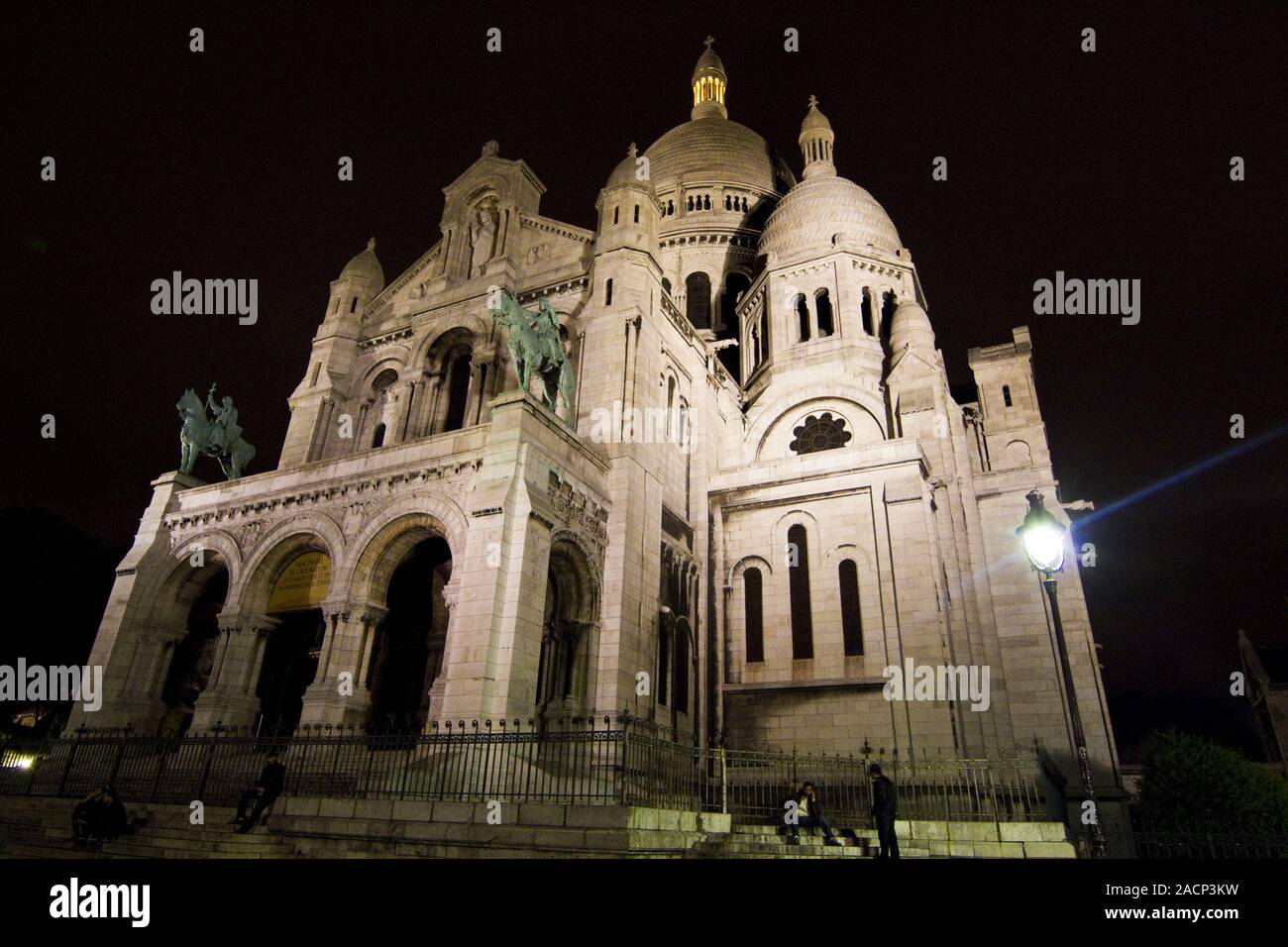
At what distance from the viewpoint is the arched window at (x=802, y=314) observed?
3366 cm

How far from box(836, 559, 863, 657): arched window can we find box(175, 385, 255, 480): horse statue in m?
19.4

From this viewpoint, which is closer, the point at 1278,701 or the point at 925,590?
the point at 925,590

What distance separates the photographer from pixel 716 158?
48844 mm

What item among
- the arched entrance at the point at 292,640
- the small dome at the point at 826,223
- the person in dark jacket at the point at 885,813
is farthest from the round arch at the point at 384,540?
the small dome at the point at 826,223

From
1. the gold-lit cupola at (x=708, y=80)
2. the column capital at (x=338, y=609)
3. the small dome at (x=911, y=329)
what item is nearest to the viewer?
the column capital at (x=338, y=609)

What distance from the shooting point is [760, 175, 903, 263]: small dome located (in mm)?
34375

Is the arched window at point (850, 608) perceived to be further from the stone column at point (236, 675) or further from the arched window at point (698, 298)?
the arched window at point (698, 298)

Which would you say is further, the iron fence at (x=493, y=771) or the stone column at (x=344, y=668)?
the stone column at (x=344, y=668)

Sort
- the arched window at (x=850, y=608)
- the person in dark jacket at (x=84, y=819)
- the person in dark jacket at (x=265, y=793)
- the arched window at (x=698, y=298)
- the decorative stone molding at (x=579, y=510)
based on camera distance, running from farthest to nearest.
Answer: the arched window at (x=698, y=298), the arched window at (x=850, y=608), the decorative stone molding at (x=579, y=510), the person in dark jacket at (x=265, y=793), the person in dark jacket at (x=84, y=819)

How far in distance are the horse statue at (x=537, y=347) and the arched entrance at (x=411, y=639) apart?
17.3 ft
